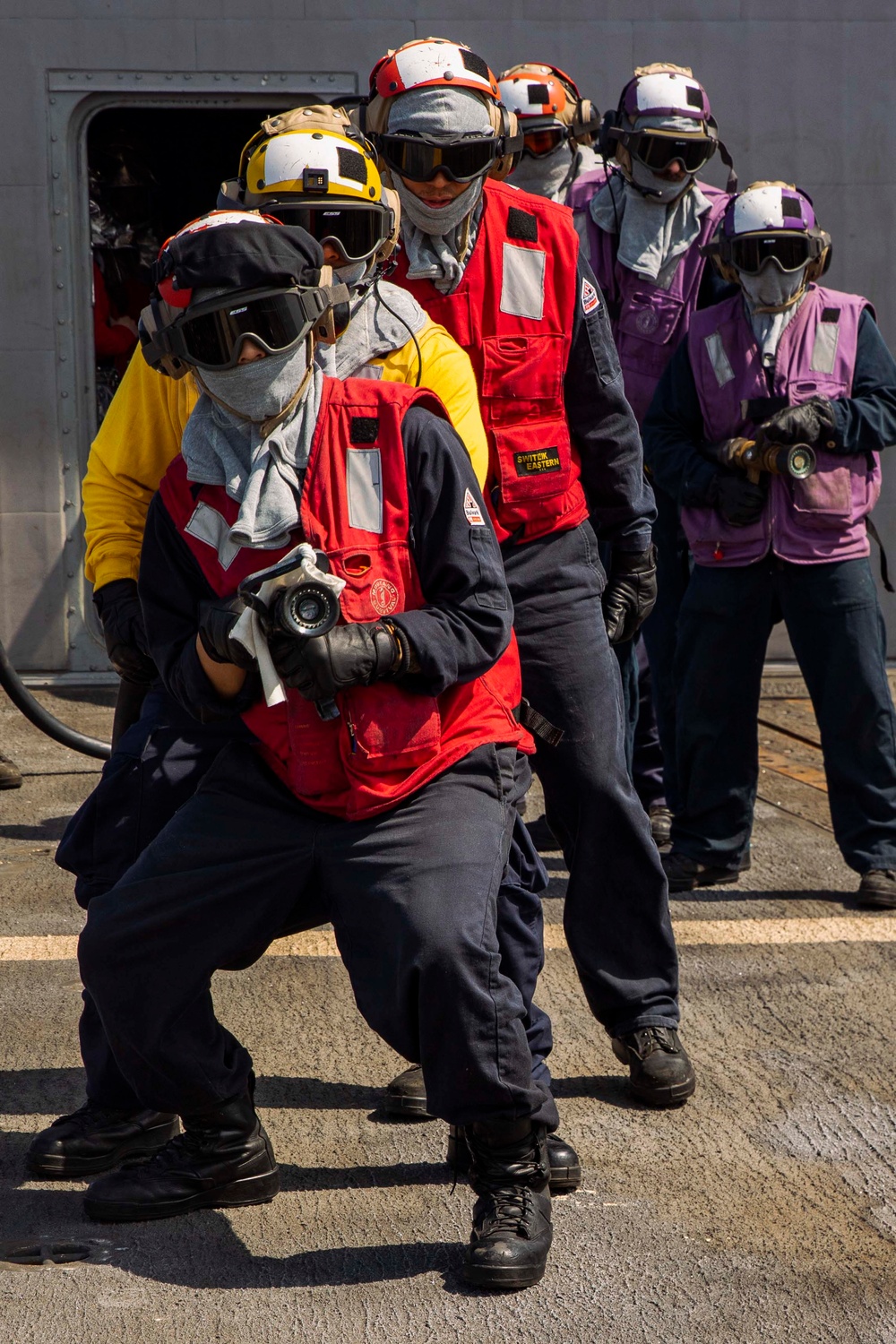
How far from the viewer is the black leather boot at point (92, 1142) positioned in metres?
3.41

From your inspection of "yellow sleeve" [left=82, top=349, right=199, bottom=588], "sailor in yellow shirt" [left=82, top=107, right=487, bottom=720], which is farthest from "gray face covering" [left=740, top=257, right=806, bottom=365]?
"yellow sleeve" [left=82, top=349, right=199, bottom=588]

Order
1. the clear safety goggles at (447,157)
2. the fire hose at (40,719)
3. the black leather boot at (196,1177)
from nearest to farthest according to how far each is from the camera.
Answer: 1. the black leather boot at (196,1177)
2. the clear safety goggles at (447,157)
3. the fire hose at (40,719)

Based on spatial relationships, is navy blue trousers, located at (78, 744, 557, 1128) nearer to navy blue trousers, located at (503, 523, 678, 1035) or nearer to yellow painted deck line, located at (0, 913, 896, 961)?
navy blue trousers, located at (503, 523, 678, 1035)

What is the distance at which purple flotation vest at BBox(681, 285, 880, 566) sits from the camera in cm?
534

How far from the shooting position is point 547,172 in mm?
6094

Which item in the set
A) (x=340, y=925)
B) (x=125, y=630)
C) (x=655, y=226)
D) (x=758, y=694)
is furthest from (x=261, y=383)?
(x=655, y=226)

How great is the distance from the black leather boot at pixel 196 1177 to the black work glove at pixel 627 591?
5.00ft

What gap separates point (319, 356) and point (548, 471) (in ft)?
2.24

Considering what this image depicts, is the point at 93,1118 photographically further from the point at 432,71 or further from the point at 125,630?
the point at 432,71

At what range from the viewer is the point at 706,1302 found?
2.87 m

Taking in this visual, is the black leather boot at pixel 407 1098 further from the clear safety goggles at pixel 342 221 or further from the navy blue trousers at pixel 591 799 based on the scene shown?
the clear safety goggles at pixel 342 221

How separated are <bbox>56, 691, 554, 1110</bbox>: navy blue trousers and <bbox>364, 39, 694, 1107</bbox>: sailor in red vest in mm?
374

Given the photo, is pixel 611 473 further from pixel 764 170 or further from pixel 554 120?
pixel 764 170

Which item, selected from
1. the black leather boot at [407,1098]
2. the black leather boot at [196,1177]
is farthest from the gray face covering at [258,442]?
the black leather boot at [407,1098]
